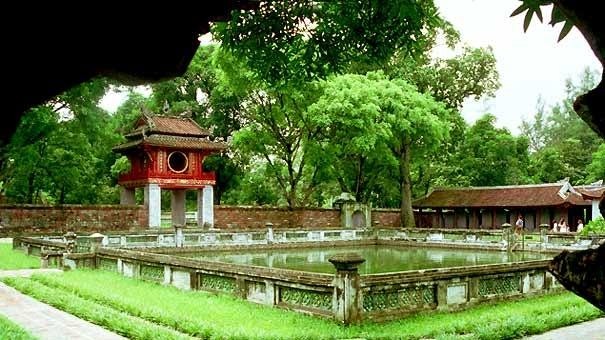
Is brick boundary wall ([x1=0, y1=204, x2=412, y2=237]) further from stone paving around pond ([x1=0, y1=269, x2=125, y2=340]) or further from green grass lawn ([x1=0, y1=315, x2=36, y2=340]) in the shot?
green grass lawn ([x1=0, y1=315, x2=36, y2=340])

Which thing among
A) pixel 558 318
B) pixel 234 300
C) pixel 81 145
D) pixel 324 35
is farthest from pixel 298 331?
pixel 81 145

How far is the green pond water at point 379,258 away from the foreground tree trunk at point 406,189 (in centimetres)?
961

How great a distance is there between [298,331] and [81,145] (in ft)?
81.7

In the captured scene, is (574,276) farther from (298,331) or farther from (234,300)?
(234,300)

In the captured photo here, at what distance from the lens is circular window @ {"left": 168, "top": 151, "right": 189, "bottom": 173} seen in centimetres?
4023

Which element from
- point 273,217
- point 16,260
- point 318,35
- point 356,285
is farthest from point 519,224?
point 318,35

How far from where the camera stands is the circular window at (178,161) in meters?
40.2

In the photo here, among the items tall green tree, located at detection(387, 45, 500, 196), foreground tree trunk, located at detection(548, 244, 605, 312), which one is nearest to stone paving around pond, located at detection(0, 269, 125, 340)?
foreground tree trunk, located at detection(548, 244, 605, 312)

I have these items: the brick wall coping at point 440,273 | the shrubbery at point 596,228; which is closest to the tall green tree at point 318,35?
the brick wall coping at point 440,273

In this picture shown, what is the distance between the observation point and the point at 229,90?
131 feet

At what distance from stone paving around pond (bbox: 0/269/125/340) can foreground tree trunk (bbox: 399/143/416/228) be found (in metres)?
32.0

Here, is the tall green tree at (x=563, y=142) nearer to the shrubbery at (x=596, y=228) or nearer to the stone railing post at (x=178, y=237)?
the shrubbery at (x=596, y=228)

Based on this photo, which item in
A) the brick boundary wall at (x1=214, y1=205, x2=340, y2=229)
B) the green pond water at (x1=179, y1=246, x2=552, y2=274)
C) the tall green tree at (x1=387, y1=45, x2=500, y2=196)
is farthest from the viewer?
the tall green tree at (x1=387, y1=45, x2=500, y2=196)

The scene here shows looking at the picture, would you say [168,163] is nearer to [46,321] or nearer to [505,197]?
[505,197]
